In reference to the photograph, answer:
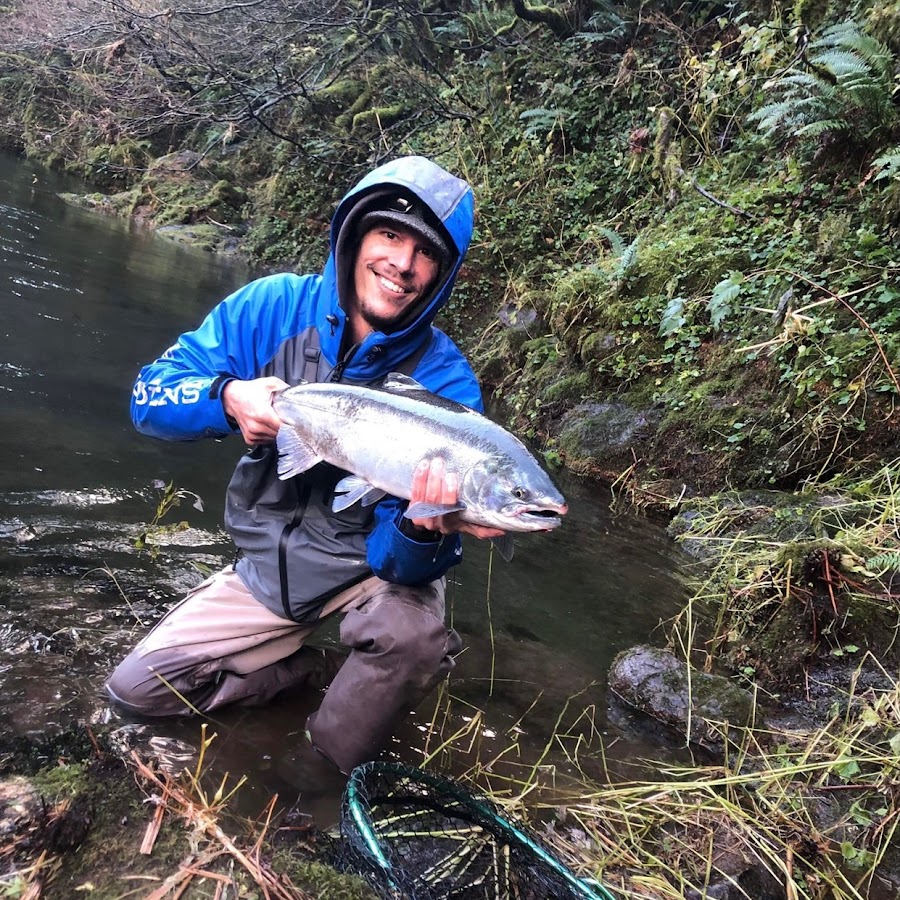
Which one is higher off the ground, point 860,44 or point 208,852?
point 860,44

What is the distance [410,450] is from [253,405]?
2.36 ft

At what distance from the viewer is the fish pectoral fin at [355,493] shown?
2705mm

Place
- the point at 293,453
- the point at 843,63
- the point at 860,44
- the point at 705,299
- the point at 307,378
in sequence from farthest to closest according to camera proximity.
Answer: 1. the point at 705,299
2. the point at 860,44
3. the point at 843,63
4. the point at 307,378
5. the point at 293,453

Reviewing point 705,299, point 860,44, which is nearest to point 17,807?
point 705,299

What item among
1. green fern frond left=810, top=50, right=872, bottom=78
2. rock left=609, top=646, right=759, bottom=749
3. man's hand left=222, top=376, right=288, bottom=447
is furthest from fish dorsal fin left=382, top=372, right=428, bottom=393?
green fern frond left=810, top=50, right=872, bottom=78

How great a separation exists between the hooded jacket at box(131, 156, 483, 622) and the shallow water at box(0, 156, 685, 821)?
2.43 ft

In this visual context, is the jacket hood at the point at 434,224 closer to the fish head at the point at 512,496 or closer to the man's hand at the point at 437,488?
the man's hand at the point at 437,488

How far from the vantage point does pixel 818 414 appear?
18.1 ft

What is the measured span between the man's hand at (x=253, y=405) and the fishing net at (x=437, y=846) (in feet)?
4.55

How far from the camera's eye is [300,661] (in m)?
3.27

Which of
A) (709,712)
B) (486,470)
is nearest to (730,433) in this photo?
(709,712)

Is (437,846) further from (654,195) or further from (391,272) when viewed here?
(654,195)

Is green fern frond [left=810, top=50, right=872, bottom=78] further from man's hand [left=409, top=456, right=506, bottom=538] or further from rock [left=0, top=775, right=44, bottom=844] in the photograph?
rock [left=0, top=775, right=44, bottom=844]

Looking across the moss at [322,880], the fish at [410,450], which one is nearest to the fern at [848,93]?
the fish at [410,450]
